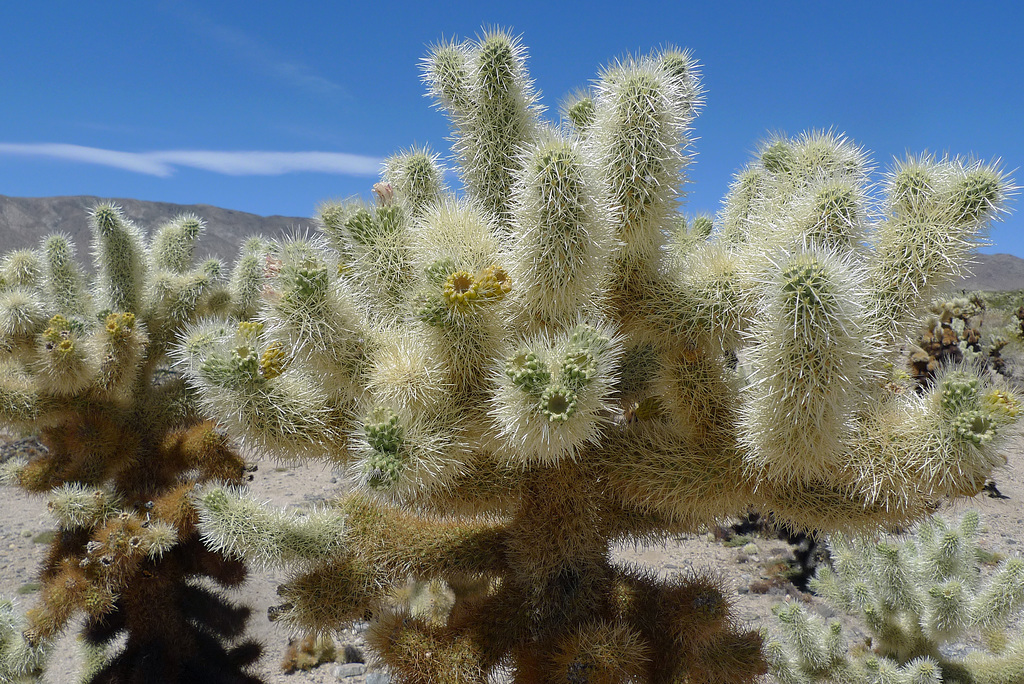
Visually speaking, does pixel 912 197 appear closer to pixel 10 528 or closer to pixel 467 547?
pixel 467 547

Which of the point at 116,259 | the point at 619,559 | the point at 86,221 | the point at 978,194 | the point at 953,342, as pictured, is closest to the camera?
the point at 978,194

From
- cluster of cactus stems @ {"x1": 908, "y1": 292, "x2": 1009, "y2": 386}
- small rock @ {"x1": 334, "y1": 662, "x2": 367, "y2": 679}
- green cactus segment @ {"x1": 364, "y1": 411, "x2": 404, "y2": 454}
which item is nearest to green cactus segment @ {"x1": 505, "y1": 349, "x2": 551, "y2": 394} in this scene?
green cactus segment @ {"x1": 364, "y1": 411, "x2": 404, "y2": 454}

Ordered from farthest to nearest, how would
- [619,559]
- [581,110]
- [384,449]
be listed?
[619,559] < [581,110] < [384,449]

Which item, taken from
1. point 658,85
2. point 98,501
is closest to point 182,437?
point 98,501

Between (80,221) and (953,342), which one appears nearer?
(953,342)

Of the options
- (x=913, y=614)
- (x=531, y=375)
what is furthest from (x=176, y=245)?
(x=913, y=614)

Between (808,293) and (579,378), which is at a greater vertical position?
(808,293)

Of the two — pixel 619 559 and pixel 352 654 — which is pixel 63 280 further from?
pixel 619 559

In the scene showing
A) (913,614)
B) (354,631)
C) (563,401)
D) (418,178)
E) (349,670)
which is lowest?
(349,670)
